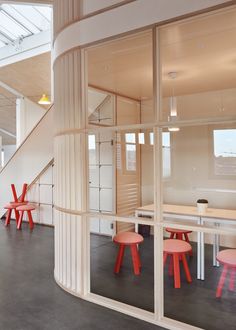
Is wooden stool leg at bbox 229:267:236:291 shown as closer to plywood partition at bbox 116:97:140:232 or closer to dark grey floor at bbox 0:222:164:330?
dark grey floor at bbox 0:222:164:330

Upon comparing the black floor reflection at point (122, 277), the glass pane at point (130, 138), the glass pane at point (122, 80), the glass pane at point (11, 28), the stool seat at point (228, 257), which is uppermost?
the glass pane at point (11, 28)

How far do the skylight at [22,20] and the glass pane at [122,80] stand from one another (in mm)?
3306

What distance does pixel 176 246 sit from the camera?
329 cm

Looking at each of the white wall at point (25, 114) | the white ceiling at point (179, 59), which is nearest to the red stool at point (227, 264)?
the white ceiling at point (179, 59)

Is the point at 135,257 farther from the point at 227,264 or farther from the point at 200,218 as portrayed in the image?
the point at 227,264

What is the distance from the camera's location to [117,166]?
5094mm

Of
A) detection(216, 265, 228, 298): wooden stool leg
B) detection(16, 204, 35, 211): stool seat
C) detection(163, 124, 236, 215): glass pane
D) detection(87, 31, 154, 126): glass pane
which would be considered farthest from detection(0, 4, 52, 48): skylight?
detection(216, 265, 228, 298): wooden stool leg

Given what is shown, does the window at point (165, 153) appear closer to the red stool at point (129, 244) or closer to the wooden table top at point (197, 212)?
Result: the wooden table top at point (197, 212)

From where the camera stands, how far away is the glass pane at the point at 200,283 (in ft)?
8.78

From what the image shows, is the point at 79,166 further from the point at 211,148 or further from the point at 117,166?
the point at 211,148

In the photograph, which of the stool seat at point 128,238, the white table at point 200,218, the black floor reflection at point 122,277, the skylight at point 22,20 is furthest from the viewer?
the skylight at point 22,20

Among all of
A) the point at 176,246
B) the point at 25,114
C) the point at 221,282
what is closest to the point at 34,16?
the point at 25,114

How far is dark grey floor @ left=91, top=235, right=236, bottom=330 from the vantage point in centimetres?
267

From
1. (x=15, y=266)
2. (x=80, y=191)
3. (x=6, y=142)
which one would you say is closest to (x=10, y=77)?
(x=6, y=142)
